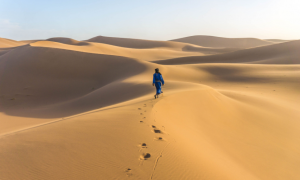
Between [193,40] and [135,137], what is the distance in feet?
367

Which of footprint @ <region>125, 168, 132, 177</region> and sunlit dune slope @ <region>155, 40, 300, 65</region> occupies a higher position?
sunlit dune slope @ <region>155, 40, 300, 65</region>

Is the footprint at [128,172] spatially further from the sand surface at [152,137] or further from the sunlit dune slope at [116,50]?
the sunlit dune slope at [116,50]

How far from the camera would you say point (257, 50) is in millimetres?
37000

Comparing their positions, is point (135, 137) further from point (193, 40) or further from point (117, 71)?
point (193, 40)

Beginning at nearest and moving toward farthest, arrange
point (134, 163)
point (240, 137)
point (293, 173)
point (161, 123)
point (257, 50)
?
1. point (134, 163)
2. point (293, 173)
3. point (161, 123)
4. point (240, 137)
5. point (257, 50)

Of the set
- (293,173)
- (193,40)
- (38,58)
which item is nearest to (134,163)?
(293,173)

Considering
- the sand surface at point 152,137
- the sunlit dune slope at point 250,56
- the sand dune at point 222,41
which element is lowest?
the sand surface at point 152,137

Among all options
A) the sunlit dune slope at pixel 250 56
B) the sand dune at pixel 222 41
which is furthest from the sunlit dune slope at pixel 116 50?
the sand dune at pixel 222 41

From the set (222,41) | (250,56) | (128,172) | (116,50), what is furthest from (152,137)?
(222,41)

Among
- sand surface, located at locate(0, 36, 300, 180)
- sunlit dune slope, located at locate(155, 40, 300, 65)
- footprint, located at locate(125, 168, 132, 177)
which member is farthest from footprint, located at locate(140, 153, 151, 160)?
sunlit dune slope, located at locate(155, 40, 300, 65)

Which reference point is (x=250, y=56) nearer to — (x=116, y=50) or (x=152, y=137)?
(x=116, y=50)

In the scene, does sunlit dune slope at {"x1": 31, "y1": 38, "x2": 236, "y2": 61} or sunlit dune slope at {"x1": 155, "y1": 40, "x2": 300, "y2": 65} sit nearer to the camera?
sunlit dune slope at {"x1": 155, "y1": 40, "x2": 300, "y2": 65}

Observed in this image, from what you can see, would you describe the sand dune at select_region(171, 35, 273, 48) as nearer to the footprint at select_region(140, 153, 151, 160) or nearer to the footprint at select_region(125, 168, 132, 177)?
→ the footprint at select_region(140, 153, 151, 160)

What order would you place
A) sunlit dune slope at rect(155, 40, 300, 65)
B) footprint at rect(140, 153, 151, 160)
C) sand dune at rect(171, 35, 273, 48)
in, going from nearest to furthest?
footprint at rect(140, 153, 151, 160)
sunlit dune slope at rect(155, 40, 300, 65)
sand dune at rect(171, 35, 273, 48)
